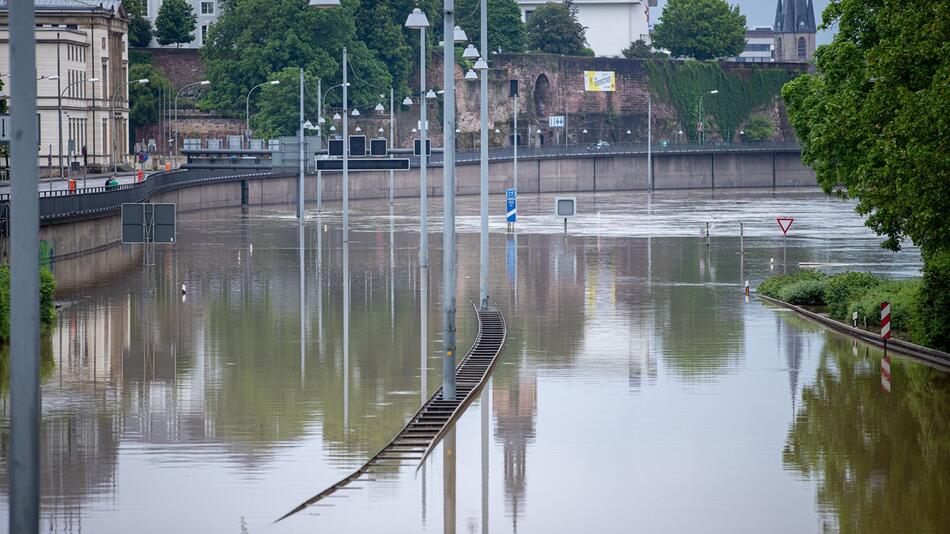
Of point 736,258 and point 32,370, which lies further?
point 736,258

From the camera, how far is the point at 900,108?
1378 inches

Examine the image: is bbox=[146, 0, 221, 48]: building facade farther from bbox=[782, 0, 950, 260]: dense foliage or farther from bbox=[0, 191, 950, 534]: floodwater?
bbox=[782, 0, 950, 260]: dense foliage

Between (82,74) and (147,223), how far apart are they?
6921cm

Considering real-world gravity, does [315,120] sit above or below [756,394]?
above

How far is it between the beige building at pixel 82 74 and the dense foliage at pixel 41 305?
244ft

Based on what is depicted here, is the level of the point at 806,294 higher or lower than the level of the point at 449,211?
lower

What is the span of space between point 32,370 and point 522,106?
18372 cm

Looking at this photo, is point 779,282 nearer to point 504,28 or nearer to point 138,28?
point 138,28

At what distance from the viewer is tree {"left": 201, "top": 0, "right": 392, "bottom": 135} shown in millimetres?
141250

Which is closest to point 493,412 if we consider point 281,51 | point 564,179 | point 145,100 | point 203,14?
point 281,51

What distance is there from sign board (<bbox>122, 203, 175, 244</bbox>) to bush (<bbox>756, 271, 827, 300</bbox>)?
20651mm

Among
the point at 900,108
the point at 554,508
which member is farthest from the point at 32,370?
the point at 900,108

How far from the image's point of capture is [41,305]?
39.7m

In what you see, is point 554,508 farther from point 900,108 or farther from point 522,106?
point 522,106
